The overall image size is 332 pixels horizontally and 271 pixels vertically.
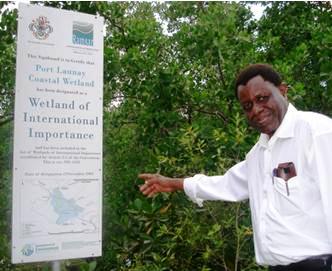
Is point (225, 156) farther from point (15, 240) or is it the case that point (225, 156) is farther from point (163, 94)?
point (15, 240)

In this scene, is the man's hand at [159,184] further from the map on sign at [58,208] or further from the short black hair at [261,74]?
the short black hair at [261,74]

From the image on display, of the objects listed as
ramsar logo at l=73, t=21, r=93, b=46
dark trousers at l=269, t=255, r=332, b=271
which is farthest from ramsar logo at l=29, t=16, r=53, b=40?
dark trousers at l=269, t=255, r=332, b=271

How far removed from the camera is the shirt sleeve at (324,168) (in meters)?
2.11

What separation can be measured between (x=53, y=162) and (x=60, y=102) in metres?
0.40

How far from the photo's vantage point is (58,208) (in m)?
3.21

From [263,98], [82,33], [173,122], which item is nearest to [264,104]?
[263,98]

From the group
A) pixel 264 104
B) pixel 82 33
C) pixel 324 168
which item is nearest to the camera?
pixel 324 168

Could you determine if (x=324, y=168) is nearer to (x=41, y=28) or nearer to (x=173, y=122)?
(x=41, y=28)

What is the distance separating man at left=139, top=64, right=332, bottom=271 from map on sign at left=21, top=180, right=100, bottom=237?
1192 millimetres

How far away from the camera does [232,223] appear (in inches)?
154

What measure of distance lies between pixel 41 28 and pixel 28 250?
1432 mm

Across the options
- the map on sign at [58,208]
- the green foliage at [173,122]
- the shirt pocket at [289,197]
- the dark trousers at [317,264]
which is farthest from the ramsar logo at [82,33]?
the dark trousers at [317,264]

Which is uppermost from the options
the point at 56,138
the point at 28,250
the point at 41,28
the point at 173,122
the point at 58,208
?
the point at 41,28

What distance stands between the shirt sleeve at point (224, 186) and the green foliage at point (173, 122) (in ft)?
2.79
